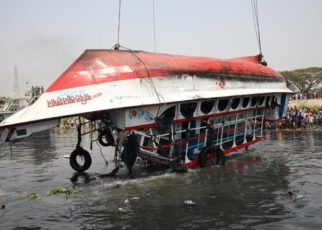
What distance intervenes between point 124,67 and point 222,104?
4.25 meters

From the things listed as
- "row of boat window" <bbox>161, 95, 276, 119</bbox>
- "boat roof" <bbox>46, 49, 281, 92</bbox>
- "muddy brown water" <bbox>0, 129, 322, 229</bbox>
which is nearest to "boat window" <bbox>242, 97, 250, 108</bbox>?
"row of boat window" <bbox>161, 95, 276, 119</bbox>

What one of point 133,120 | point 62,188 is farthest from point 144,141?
point 62,188

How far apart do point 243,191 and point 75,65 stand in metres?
5.81

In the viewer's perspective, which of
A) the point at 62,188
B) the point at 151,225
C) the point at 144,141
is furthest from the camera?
the point at 144,141

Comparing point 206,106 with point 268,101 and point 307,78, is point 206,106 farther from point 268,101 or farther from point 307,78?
point 307,78

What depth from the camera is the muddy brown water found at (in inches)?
324

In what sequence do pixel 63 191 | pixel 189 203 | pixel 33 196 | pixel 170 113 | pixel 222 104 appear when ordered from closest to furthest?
pixel 189 203 < pixel 33 196 < pixel 63 191 < pixel 170 113 < pixel 222 104

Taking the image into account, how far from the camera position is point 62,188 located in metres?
11.5

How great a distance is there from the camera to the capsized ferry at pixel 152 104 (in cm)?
1163

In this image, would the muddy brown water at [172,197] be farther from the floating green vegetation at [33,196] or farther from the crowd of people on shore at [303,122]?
the crowd of people on shore at [303,122]

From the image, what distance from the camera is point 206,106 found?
14492 millimetres

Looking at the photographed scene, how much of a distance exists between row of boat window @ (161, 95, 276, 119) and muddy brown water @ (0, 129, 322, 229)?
6.25ft

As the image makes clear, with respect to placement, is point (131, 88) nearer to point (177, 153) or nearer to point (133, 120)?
point (133, 120)

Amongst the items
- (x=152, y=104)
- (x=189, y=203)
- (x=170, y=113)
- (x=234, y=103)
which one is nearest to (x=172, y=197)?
(x=189, y=203)
